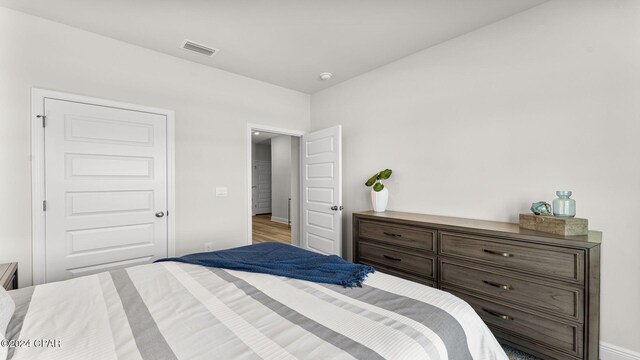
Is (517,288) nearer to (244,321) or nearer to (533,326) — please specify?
(533,326)

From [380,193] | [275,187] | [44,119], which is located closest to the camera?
[44,119]

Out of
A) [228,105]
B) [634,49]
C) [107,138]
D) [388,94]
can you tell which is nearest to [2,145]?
[107,138]

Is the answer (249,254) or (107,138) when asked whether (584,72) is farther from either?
(107,138)

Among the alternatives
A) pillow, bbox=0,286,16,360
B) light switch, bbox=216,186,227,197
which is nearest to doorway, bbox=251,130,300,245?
light switch, bbox=216,186,227,197

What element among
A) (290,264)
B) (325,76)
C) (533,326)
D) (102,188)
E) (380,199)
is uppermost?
(325,76)

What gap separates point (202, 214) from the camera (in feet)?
10.3

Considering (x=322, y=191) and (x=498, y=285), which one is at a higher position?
(x=322, y=191)

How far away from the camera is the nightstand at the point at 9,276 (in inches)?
70.4

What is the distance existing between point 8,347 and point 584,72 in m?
3.39

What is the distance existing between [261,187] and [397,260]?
7.12m

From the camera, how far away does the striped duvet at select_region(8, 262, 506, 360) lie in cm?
89

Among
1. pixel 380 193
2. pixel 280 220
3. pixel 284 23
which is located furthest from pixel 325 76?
pixel 280 220

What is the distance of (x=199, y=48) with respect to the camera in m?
2.79

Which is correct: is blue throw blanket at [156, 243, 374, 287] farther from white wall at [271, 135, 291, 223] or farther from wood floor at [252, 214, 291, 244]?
white wall at [271, 135, 291, 223]
